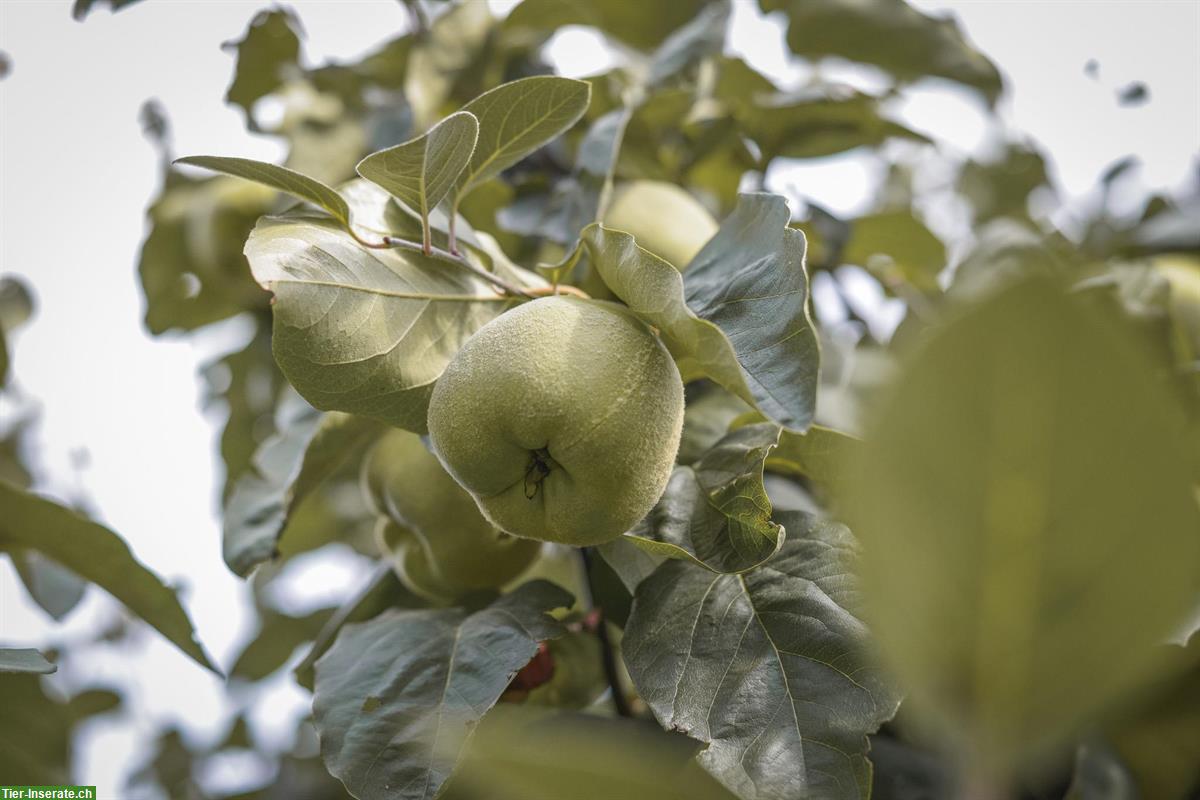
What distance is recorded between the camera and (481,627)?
2.70ft

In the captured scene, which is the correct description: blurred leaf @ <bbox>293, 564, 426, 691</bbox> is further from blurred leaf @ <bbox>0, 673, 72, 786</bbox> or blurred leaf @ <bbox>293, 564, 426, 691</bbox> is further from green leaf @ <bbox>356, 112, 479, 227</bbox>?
green leaf @ <bbox>356, 112, 479, 227</bbox>

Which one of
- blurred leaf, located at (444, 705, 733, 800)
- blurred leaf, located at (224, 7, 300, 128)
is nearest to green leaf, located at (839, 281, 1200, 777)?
blurred leaf, located at (444, 705, 733, 800)

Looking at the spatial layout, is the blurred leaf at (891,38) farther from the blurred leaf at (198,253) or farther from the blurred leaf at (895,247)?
the blurred leaf at (198,253)

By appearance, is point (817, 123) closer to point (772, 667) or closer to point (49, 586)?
point (772, 667)

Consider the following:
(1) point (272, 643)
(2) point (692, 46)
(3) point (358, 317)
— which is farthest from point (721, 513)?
(1) point (272, 643)

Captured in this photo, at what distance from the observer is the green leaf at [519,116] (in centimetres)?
71

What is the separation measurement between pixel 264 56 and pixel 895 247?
883 millimetres

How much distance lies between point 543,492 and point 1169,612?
0.45 m

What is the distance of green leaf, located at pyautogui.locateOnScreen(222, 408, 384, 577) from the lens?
907 millimetres

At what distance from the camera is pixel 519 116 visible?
0.74 meters

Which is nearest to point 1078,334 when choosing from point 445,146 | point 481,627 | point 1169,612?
point 1169,612

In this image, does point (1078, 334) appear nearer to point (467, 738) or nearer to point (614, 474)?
point (614, 474)

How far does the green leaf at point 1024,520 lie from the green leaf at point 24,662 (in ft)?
2.27

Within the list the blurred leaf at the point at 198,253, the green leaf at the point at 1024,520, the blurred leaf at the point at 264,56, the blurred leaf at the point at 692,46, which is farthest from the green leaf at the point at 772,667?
the blurred leaf at the point at 264,56
